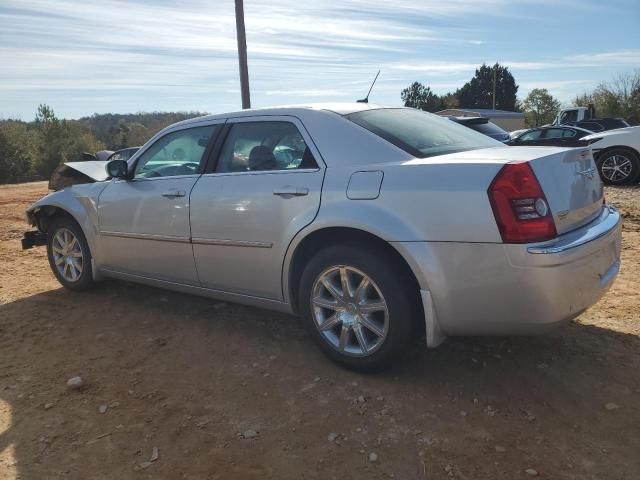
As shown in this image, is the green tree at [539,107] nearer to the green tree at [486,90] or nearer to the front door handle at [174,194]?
the green tree at [486,90]

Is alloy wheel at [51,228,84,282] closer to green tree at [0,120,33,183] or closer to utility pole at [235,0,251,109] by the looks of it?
utility pole at [235,0,251,109]

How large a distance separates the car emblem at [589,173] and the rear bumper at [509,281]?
33 cm

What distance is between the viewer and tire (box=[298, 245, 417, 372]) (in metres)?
2.95

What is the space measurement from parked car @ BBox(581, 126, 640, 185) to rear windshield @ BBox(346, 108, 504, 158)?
24.9 ft

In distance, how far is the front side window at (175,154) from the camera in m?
4.04

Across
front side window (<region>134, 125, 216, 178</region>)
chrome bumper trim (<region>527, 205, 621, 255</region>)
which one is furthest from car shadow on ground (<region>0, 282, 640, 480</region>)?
front side window (<region>134, 125, 216, 178</region>)

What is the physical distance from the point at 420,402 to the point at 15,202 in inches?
478

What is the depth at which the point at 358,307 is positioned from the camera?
312 centimetres

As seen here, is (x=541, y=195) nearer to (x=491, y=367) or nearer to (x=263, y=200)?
(x=491, y=367)

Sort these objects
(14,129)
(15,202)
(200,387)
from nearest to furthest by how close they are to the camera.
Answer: (200,387), (15,202), (14,129)

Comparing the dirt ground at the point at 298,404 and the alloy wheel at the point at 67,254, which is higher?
the alloy wheel at the point at 67,254

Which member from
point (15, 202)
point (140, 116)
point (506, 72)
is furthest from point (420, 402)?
point (140, 116)

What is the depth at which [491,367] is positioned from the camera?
3.23m

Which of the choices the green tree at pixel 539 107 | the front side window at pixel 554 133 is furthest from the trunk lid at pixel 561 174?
the green tree at pixel 539 107
